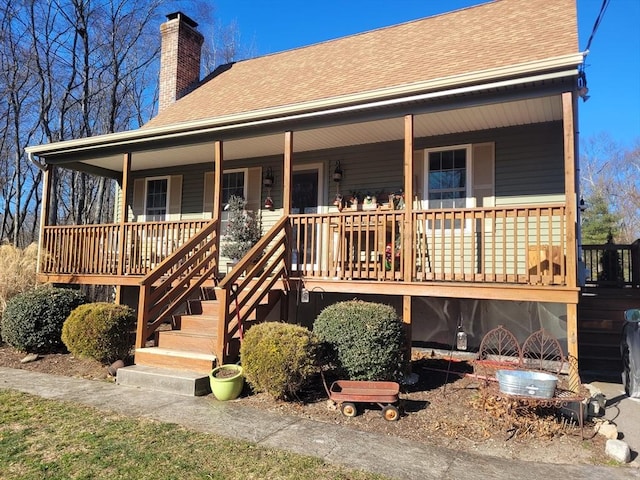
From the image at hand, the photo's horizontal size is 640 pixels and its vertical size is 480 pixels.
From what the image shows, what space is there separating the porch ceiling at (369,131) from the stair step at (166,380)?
4.22 meters

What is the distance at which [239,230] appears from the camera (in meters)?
9.71

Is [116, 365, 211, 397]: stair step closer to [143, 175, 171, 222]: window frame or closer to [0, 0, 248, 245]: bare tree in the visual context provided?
[143, 175, 171, 222]: window frame

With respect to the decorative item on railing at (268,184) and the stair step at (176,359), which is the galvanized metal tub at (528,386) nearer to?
the stair step at (176,359)

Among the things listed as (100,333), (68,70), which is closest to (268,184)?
(100,333)

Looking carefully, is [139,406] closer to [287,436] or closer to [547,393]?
[287,436]

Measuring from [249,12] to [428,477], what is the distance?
22569 millimetres

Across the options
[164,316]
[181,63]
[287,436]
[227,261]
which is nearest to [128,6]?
[181,63]

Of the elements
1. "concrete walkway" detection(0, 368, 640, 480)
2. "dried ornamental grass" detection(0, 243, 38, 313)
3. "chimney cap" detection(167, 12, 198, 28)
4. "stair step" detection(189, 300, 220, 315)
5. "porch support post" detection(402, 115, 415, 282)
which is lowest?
"concrete walkway" detection(0, 368, 640, 480)

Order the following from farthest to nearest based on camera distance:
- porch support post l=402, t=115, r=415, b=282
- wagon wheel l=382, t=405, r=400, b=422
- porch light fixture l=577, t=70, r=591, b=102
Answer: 1. porch light fixture l=577, t=70, r=591, b=102
2. porch support post l=402, t=115, r=415, b=282
3. wagon wheel l=382, t=405, r=400, b=422

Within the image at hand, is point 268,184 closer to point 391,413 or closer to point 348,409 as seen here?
point 348,409

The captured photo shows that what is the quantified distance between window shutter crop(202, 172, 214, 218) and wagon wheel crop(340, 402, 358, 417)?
7.12 meters

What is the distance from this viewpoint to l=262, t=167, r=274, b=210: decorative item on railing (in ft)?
33.5

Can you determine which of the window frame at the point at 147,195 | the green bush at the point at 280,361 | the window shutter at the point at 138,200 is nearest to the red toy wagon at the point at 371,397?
the green bush at the point at 280,361

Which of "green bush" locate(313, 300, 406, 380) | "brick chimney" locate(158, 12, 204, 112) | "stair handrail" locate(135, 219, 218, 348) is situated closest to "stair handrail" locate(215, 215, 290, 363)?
"stair handrail" locate(135, 219, 218, 348)
